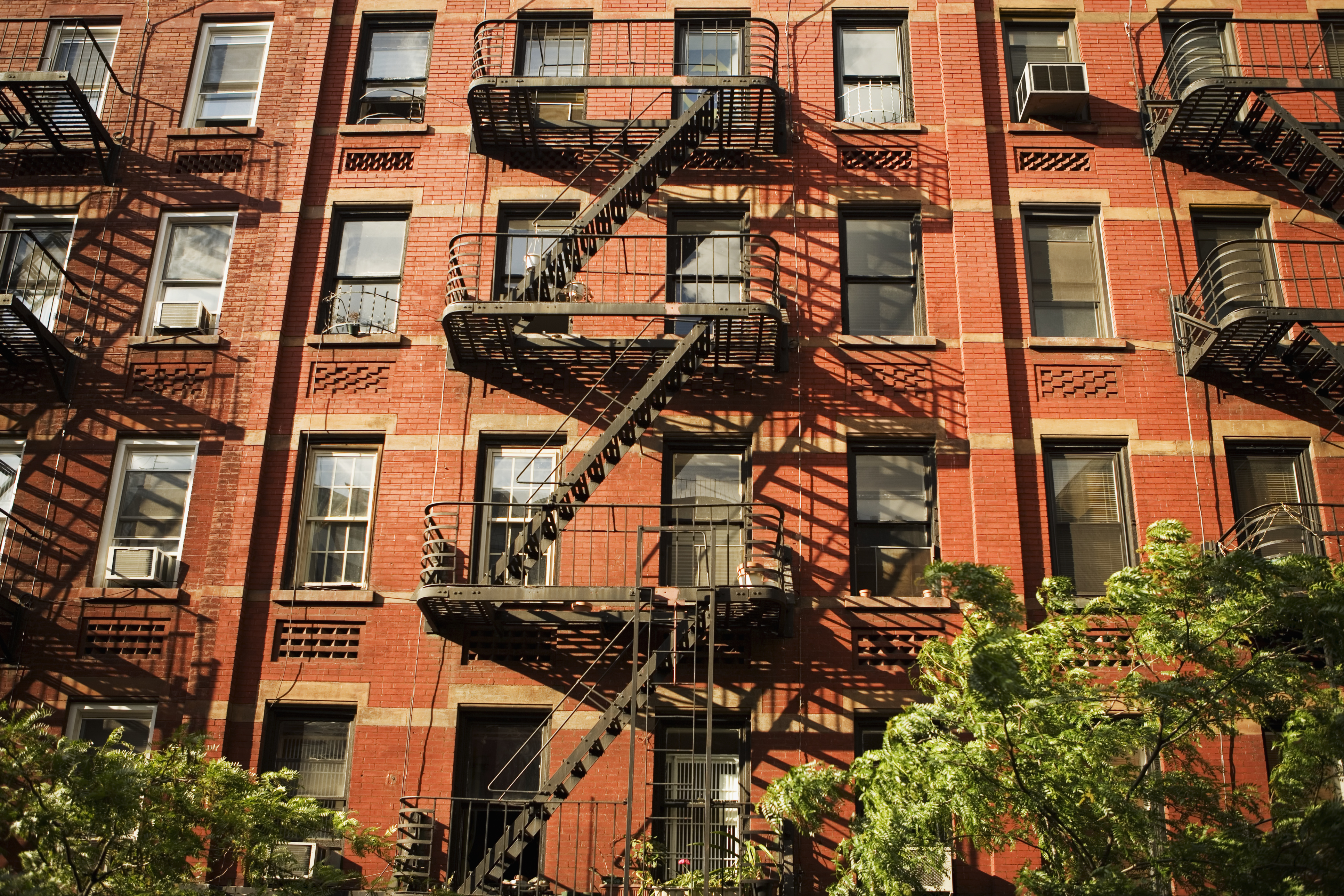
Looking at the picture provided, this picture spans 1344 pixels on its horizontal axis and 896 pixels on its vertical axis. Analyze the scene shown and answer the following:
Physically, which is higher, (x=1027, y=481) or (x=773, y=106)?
(x=773, y=106)

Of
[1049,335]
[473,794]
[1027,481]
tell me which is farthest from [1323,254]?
[473,794]

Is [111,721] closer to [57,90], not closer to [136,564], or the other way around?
[136,564]

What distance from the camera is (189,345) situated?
16.3 metres

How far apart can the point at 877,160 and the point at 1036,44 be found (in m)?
3.10

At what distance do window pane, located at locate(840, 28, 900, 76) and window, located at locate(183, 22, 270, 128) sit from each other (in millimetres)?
8334

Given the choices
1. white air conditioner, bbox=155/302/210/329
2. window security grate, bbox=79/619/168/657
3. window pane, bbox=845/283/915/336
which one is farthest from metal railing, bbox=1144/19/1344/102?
window security grate, bbox=79/619/168/657

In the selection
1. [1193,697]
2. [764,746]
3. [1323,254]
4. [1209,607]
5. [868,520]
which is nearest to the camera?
[1193,697]

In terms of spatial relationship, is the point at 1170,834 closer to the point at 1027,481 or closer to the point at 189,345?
the point at 1027,481

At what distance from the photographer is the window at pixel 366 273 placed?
16.5m

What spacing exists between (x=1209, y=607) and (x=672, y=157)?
29.4 ft

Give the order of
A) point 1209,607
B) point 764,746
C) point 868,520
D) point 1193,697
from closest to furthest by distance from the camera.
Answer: point 1193,697
point 1209,607
point 764,746
point 868,520

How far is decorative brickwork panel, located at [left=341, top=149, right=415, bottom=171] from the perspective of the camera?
1728 centimetres

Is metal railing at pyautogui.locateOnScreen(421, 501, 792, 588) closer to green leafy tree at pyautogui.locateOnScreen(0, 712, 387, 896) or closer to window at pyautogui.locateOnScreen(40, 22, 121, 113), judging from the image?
green leafy tree at pyautogui.locateOnScreen(0, 712, 387, 896)

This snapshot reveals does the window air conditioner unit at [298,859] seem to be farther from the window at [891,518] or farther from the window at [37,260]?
the window at [37,260]
